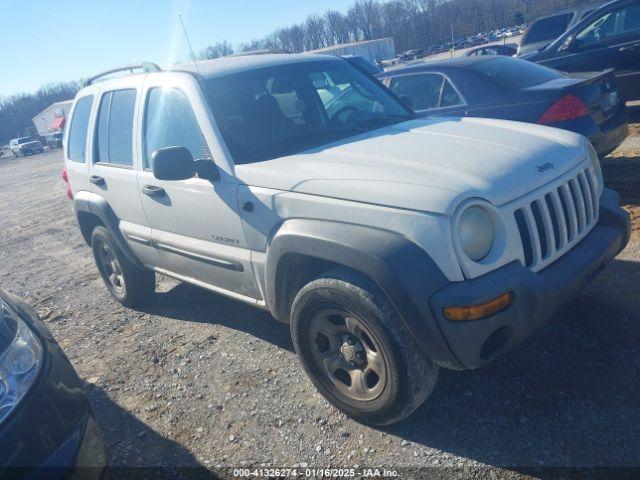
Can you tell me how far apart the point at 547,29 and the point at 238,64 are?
10.7m

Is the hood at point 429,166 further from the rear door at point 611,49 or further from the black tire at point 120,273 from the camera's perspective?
the rear door at point 611,49

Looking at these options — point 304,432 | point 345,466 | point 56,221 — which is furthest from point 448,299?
point 56,221

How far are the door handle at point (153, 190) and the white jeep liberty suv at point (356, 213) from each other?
0.02 metres

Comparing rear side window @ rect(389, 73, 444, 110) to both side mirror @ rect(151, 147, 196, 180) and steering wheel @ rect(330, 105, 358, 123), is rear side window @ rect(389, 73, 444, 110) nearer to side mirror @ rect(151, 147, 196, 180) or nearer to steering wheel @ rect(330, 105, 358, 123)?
steering wheel @ rect(330, 105, 358, 123)

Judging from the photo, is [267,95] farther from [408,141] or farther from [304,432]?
[304,432]

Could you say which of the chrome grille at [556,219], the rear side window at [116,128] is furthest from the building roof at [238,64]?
the chrome grille at [556,219]

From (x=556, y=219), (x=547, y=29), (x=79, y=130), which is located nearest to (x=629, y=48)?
(x=547, y=29)

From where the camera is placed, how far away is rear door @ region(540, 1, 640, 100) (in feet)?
24.8

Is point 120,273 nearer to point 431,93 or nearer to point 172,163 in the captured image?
point 172,163

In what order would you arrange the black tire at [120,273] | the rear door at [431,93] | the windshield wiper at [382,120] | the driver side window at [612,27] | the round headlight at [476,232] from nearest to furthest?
the round headlight at [476,232], the windshield wiper at [382,120], the black tire at [120,273], the rear door at [431,93], the driver side window at [612,27]

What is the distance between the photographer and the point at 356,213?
2535 mm

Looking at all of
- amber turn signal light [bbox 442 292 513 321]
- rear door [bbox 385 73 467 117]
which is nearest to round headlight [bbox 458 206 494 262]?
amber turn signal light [bbox 442 292 513 321]

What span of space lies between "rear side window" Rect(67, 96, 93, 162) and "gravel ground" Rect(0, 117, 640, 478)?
164cm

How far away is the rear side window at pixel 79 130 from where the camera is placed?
15.7ft
